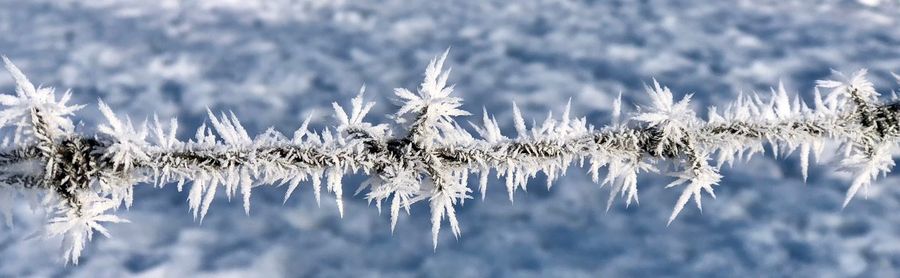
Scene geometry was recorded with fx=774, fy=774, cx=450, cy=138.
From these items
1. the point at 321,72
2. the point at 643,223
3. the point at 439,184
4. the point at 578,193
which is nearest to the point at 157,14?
the point at 321,72

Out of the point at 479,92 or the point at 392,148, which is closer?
the point at 392,148

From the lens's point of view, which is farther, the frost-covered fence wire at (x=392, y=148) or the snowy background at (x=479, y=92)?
the snowy background at (x=479, y=92)

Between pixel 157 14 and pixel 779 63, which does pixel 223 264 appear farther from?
pixel 779 63

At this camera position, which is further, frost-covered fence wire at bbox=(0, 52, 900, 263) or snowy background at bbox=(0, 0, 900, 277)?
snowy background at bbox=(0, 0, 900, 277)
